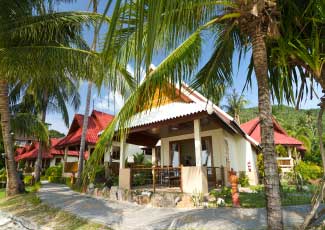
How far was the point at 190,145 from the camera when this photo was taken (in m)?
14.0

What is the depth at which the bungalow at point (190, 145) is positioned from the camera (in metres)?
8.92

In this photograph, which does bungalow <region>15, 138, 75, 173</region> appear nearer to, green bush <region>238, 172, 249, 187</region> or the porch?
the porch

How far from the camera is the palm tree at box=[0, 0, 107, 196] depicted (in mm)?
7457

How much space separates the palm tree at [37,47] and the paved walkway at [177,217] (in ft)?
13.8

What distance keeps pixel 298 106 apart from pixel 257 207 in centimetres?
350

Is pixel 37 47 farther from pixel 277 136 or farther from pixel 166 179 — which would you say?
pixel 277 136

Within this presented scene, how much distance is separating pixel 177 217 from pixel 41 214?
16.2ft

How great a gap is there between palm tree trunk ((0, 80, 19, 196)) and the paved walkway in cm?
479

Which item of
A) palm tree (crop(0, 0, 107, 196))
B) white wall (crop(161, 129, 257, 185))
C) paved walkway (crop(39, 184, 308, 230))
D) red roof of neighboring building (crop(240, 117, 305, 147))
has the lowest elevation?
paved walkway (crop(39, 184, 308, 230))

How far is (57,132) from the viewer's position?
238ft

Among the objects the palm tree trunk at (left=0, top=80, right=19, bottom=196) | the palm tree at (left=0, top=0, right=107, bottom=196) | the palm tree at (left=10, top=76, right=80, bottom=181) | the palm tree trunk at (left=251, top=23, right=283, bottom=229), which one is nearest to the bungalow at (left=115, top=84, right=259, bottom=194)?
the palm tree at (left=0, top=0, right=107, bottom=196)

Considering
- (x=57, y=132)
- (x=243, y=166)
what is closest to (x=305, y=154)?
(x=243, y=166)

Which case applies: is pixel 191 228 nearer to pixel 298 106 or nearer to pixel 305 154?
pixel 298 106

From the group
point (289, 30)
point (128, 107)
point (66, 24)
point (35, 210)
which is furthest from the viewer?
point (35, 210)
